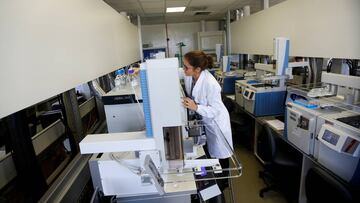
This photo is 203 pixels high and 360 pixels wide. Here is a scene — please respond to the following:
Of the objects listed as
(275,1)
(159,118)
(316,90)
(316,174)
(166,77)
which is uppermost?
(275,1)

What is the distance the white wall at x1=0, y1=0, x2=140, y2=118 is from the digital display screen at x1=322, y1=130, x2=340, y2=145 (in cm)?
169

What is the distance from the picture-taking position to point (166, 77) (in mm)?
823

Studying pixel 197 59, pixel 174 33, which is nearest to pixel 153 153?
pixel 197 59

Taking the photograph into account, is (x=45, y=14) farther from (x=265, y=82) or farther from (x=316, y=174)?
(x=265, y=82)

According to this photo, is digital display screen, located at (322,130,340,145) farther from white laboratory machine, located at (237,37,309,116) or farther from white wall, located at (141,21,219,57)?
white wall, located at (141,21,219,57)

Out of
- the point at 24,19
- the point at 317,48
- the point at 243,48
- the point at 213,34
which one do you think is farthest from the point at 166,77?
the point at 213,34

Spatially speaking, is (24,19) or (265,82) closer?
(24,19)

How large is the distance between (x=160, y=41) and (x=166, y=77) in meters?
6.45

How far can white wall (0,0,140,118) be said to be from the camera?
81cm

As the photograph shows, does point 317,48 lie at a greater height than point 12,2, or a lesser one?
lesser

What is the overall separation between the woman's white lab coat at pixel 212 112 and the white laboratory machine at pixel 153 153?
71cm

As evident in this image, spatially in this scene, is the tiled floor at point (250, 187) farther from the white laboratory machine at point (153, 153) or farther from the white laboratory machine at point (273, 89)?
the white laboratory machine at point (153, 153)

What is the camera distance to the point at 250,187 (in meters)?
2.53

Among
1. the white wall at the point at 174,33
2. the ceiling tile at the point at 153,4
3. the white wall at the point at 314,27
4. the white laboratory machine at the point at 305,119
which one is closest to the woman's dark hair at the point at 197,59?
the white laboratory machine at the point at 305,119
